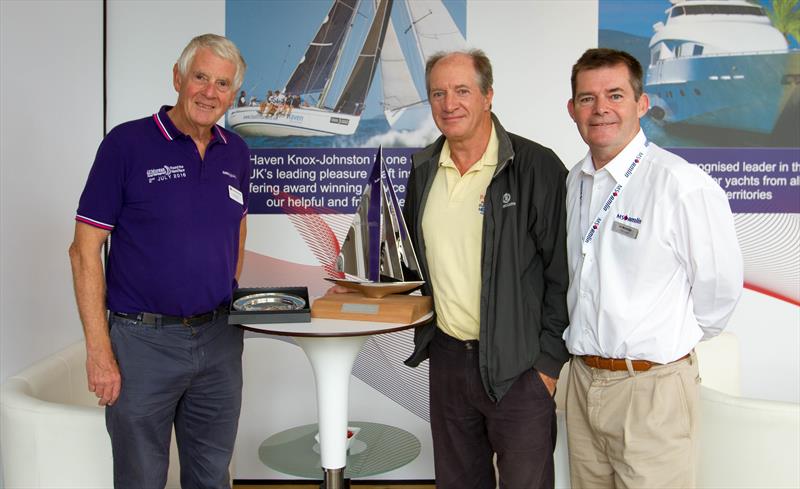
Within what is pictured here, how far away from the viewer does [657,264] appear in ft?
5.97

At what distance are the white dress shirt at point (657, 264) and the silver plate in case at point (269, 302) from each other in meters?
0.90

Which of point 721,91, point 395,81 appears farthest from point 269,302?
point 721,91

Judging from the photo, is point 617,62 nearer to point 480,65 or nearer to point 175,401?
point 480,65

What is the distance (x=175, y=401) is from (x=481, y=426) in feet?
3.17

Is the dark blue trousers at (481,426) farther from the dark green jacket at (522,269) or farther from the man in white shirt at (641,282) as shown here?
the man in white shirt at (641,282)

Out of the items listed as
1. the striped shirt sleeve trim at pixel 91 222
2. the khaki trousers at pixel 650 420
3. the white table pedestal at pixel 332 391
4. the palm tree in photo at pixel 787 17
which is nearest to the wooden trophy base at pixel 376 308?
the white table pedestal at pixel 332 391

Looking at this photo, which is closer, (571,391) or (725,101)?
(571,391)

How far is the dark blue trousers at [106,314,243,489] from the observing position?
2.05m

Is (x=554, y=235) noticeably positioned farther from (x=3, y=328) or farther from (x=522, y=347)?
(x=3, y=328)

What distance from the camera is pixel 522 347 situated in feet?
6.46

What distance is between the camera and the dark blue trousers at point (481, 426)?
2.01m

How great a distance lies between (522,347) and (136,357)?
1147 mm

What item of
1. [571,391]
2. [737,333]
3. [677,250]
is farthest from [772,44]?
[571,391]

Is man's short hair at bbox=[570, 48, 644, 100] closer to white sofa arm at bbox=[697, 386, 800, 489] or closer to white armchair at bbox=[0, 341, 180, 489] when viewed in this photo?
white sofa arm at bbox=[697, 386, 800, 489]
